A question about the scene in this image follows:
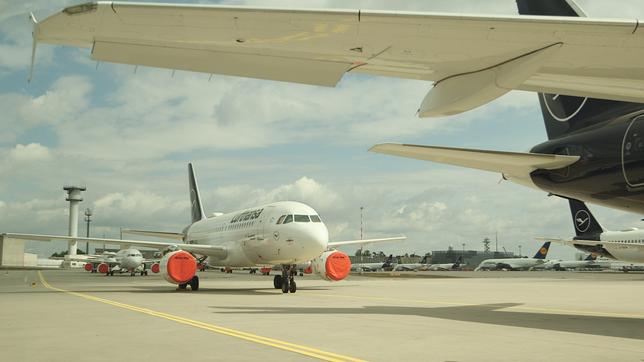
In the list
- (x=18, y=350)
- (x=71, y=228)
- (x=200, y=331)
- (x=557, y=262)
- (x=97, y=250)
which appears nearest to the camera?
(x=18, y=350)

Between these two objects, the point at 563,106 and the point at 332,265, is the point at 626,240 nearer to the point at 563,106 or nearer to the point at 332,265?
the point at 332,265

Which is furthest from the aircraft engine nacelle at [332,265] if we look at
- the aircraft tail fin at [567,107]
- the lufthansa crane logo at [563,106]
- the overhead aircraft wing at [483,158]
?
the overhead aircraft wing at [483,158]

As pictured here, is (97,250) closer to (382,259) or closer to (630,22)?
(382,259)

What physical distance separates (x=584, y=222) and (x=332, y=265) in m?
25.8

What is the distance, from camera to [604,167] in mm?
10461

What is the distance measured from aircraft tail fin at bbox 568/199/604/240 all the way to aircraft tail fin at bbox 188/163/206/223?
89.7 ft

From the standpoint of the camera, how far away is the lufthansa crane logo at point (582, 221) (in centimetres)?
4019

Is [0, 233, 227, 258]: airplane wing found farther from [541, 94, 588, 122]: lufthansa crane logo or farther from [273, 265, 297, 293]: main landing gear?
[541, 94, 588, 122]: lufthansa crane logo

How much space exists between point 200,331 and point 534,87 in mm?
6684

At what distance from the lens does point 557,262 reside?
9569 centimetres

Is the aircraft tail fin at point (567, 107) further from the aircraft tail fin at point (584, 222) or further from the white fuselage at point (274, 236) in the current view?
the aircraft tail fin at point (584, 222)

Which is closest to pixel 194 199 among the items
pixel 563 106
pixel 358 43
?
pixel 563 106

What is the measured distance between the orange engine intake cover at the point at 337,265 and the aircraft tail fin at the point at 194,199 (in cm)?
1987

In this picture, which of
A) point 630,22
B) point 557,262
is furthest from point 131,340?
point 557,262
